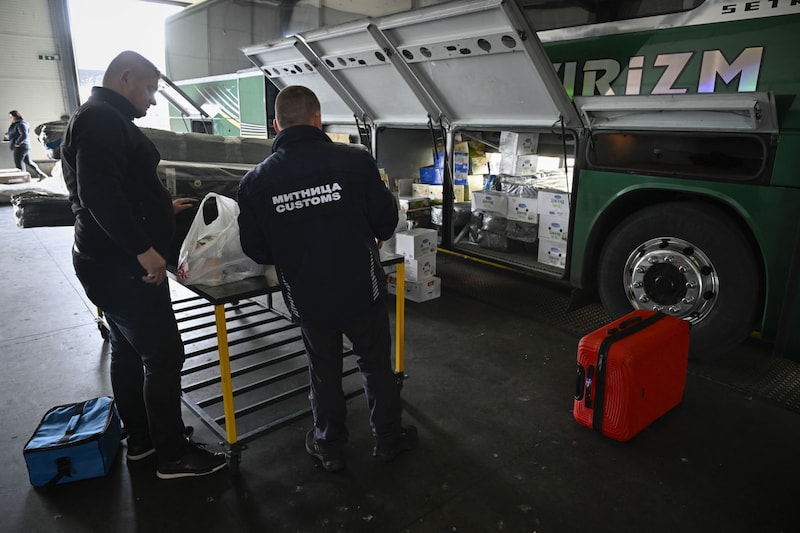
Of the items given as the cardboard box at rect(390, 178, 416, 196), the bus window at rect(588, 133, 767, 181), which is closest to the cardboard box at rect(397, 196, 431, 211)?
the cardboard box at rect(390, 178, 416, 196)

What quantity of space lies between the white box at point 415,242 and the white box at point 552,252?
911mm

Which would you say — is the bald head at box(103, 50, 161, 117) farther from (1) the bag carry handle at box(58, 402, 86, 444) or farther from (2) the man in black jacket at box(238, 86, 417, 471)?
(1) the bag carry handle at box(58, 402, 86, 444)

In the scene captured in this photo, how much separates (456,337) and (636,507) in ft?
5.85

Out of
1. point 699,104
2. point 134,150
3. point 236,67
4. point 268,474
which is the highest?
point 236,67

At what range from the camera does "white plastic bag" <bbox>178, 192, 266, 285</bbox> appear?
227 centimetres

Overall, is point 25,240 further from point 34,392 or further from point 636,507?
point 636,507

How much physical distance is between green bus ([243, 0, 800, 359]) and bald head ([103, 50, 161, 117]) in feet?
6.58

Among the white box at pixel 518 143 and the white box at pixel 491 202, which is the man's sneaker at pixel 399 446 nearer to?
the white box at pixel 491 202

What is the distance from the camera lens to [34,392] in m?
2.94

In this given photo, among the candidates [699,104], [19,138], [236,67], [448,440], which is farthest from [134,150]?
[19,138]

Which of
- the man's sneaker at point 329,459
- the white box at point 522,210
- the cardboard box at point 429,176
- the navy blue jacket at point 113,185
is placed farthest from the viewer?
the cardboard box at point 429,176

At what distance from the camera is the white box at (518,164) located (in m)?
4.55

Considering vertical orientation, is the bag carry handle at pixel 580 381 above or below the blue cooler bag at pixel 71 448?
above

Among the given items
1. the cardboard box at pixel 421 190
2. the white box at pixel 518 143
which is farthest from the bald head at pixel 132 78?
the cardboard box at pixel 421 190
